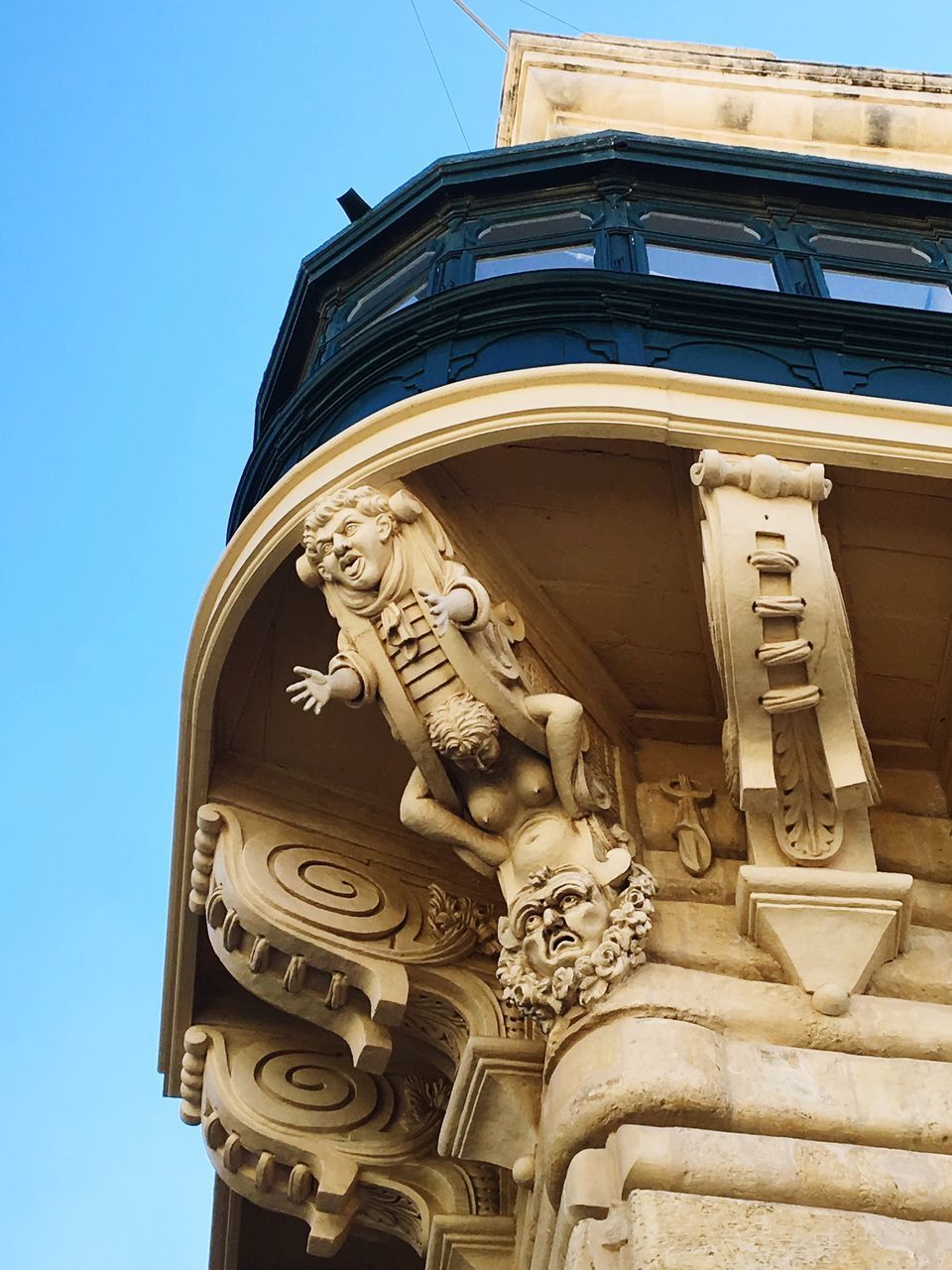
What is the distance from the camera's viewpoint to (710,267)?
646 centimetres

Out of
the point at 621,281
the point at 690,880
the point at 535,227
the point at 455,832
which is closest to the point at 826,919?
the point at 690,880

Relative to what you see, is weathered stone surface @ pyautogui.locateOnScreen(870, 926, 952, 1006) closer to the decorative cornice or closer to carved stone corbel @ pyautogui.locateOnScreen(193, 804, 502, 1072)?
carved stone corbel @ pyautogui.locateOnScreen(193, 804, 502, 1072)

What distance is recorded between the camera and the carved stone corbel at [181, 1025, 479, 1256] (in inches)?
222

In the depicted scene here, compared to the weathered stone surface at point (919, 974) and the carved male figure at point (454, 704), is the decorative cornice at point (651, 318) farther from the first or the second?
the weathered stone surface at point (919, 974)

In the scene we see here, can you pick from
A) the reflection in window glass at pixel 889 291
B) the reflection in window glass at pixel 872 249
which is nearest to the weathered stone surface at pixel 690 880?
the reflection in window glass at pixel 889 291

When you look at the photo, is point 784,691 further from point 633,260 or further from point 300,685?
point 633,260

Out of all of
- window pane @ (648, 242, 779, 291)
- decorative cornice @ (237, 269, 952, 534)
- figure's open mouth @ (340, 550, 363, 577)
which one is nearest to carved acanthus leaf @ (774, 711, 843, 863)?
figure's open mouth @ (340, 550, 363, 577)

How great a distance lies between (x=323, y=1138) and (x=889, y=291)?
13.1 feet

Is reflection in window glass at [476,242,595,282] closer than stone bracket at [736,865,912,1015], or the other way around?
stone bracket at [736,865,912,1015]

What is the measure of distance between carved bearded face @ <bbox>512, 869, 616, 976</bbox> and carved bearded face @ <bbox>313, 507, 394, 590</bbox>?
3.68 ft

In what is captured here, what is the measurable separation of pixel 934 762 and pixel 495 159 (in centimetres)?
324

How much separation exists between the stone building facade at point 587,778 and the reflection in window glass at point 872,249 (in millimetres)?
229

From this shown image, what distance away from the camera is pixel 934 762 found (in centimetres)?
566

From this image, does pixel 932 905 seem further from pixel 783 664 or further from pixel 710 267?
pixel 710 267
